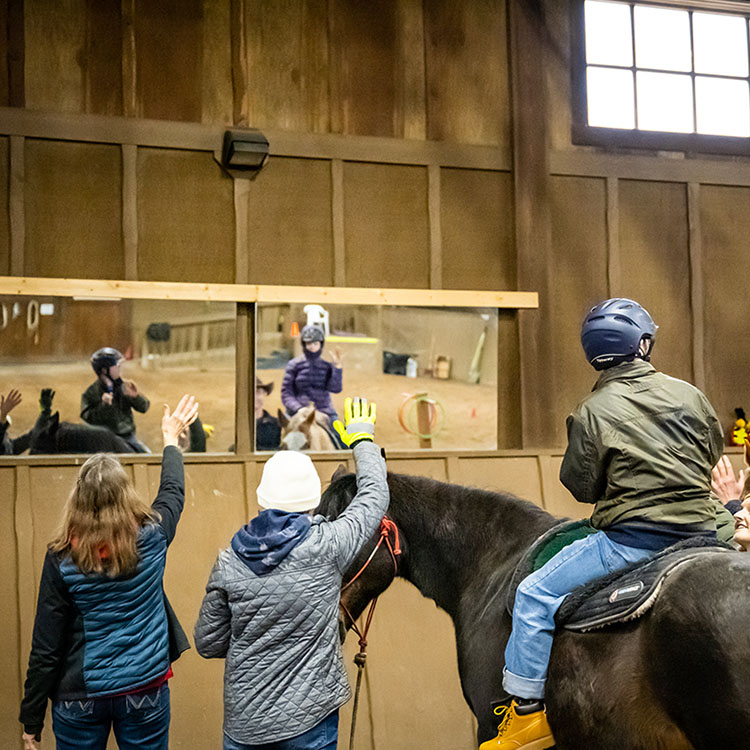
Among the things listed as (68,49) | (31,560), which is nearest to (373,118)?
(68,49)

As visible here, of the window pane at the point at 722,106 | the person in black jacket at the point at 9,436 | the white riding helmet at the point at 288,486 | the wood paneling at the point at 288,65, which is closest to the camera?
the white riding helmet at the point at 288,486

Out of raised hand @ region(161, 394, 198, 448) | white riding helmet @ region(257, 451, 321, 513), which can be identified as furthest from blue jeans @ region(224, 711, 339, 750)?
raised hand @ region(161, 394, 198, 448)

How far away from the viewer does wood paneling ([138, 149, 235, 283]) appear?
622 cm

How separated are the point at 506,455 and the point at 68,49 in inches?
160

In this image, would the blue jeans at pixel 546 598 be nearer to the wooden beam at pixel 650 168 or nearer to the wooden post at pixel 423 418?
the wooden post at pixel 423 418

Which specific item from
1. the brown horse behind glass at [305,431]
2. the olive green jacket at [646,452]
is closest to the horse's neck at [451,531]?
the olive green jacket at [646,452]

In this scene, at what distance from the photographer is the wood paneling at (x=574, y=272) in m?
6.88

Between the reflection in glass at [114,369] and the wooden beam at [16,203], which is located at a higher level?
the wooden beam at [16,203]

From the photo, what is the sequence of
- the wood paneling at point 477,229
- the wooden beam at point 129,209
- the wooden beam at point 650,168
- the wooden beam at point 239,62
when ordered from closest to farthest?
the wooden beam at point 129,209
the wooden beam at point 239,62
the wood paneling at point 477,229
the wooden beam at point 650,168

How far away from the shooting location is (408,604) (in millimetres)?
5945

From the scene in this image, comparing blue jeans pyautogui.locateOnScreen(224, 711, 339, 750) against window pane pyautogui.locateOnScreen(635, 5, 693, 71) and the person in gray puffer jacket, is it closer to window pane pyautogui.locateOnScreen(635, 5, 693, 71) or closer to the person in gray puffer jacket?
the person in gray puffer jacket

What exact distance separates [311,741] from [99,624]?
866mm

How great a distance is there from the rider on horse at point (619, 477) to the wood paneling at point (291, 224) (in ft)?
12.4

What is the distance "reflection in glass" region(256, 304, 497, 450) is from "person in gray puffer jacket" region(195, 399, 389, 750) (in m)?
3.33
